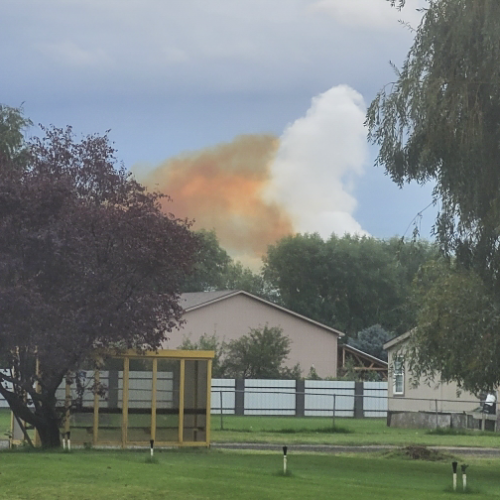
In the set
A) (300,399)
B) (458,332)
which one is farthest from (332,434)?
(458,332)

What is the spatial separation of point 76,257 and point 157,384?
5114 mm

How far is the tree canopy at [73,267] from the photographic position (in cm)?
2620

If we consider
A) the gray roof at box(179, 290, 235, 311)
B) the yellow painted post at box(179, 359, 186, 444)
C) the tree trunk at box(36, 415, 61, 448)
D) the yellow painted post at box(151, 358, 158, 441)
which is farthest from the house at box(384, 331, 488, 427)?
the tree trunk at box(36, 415, 61, 448)

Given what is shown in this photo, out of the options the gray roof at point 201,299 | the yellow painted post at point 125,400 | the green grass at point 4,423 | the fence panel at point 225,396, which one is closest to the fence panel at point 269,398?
the fence panel at point 225,396

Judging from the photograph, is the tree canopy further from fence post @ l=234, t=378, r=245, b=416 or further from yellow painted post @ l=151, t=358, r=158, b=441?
fence post @ l=234, t=378, r=245, b=416

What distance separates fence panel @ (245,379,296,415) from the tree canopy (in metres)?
28.8

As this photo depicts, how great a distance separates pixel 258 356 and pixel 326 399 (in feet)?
14.7

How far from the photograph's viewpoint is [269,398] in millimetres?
58219

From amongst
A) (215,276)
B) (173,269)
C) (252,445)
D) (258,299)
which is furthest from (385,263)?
(173,269)

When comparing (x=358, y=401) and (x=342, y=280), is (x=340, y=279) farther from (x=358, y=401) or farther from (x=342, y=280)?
(x=358, y=401)

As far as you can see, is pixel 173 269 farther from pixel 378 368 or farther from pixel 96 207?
pixel 378 368

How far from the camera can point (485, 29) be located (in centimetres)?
2214

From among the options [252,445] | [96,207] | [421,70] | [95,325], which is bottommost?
[252,445]

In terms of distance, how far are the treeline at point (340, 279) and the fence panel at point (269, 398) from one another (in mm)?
43266
